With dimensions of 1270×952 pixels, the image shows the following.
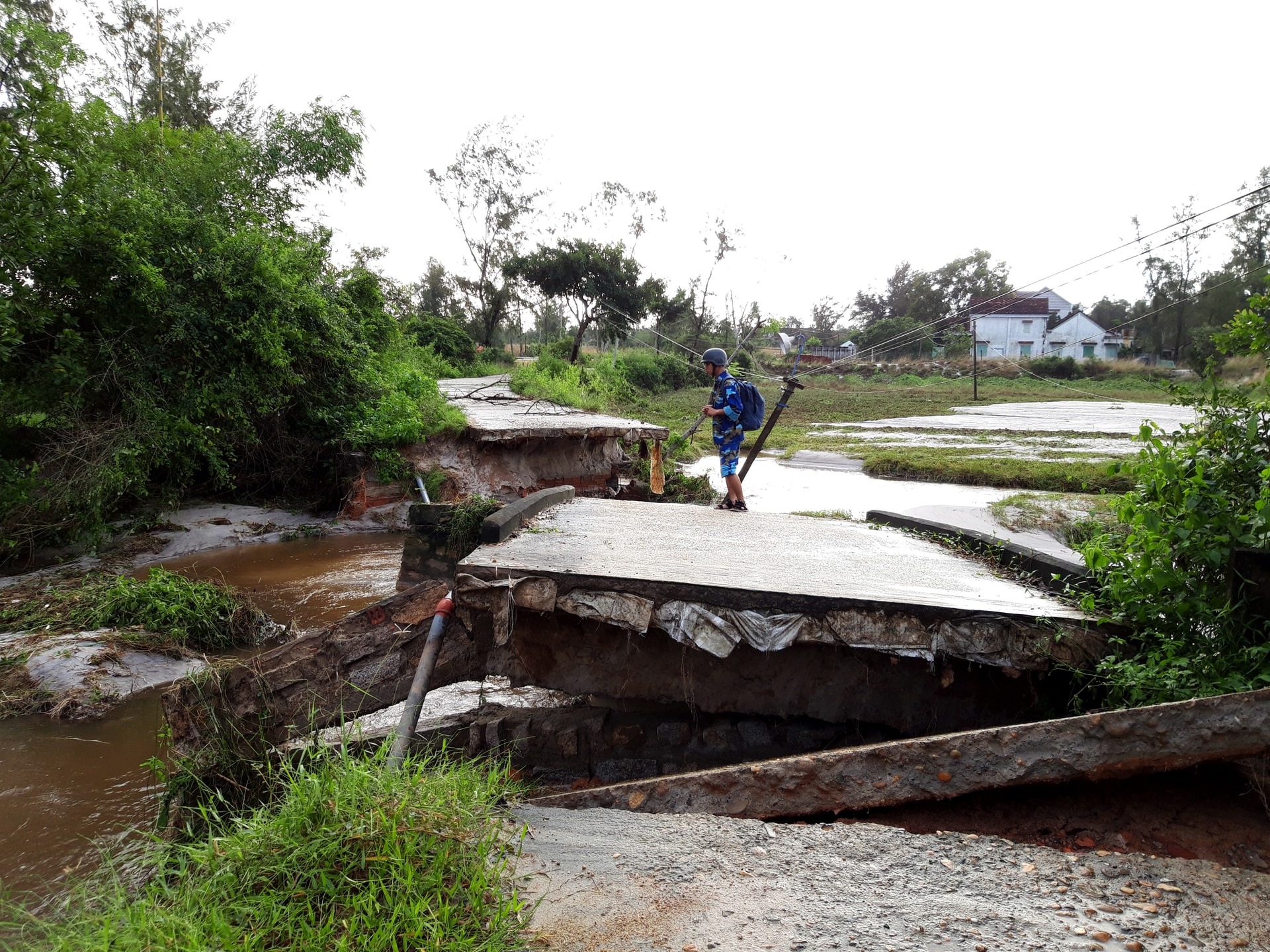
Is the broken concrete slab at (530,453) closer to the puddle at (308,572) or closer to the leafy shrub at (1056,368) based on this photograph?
the puddle at (308,572)

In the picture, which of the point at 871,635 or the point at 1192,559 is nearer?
the point at 1192,559

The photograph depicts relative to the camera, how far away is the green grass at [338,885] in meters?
2.02

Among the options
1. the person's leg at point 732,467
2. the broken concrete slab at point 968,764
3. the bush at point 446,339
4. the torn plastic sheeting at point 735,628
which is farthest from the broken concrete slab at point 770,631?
the bush at point 446,339

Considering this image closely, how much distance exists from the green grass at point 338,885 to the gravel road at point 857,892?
211 mm

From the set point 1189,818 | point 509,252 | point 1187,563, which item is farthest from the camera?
point 509,252

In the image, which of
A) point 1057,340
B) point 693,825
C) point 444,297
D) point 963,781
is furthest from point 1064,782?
point 1057,340

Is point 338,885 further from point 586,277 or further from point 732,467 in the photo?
point 586,277

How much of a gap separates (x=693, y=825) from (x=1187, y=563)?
2596 millimetres

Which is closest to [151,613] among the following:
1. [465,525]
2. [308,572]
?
[308,572]

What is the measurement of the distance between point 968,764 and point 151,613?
22.6 ft

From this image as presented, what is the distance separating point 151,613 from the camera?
6484 millimetres

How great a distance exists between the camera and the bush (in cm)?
2839

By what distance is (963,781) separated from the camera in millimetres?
2949

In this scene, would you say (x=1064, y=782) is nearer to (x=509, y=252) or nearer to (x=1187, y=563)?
(x=1187, y=563)
